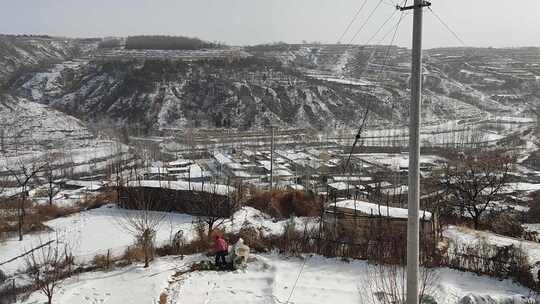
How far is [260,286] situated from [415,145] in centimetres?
611

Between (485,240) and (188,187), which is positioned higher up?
(188,187)

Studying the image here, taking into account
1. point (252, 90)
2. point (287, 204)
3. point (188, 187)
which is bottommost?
point (287, 204)

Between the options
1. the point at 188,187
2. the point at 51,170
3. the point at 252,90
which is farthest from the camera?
the point at 252,90

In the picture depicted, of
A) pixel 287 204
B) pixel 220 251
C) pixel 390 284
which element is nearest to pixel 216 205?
pixel 287 204

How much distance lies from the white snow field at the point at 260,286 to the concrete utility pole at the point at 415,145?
367cm

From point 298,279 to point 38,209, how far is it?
43.7 feet

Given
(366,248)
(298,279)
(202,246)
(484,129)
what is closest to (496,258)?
(366,248)

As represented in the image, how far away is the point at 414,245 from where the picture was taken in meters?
5.48

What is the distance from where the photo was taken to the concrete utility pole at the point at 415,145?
5164 mm

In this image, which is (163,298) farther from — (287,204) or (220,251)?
(287,204)

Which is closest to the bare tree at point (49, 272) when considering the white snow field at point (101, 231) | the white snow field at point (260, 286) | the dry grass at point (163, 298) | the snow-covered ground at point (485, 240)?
the white snow field at point (260, 286)

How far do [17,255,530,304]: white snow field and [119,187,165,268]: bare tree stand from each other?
1.82 ft

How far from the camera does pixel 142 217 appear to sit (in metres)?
12.6

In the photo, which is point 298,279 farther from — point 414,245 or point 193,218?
point 193,218
